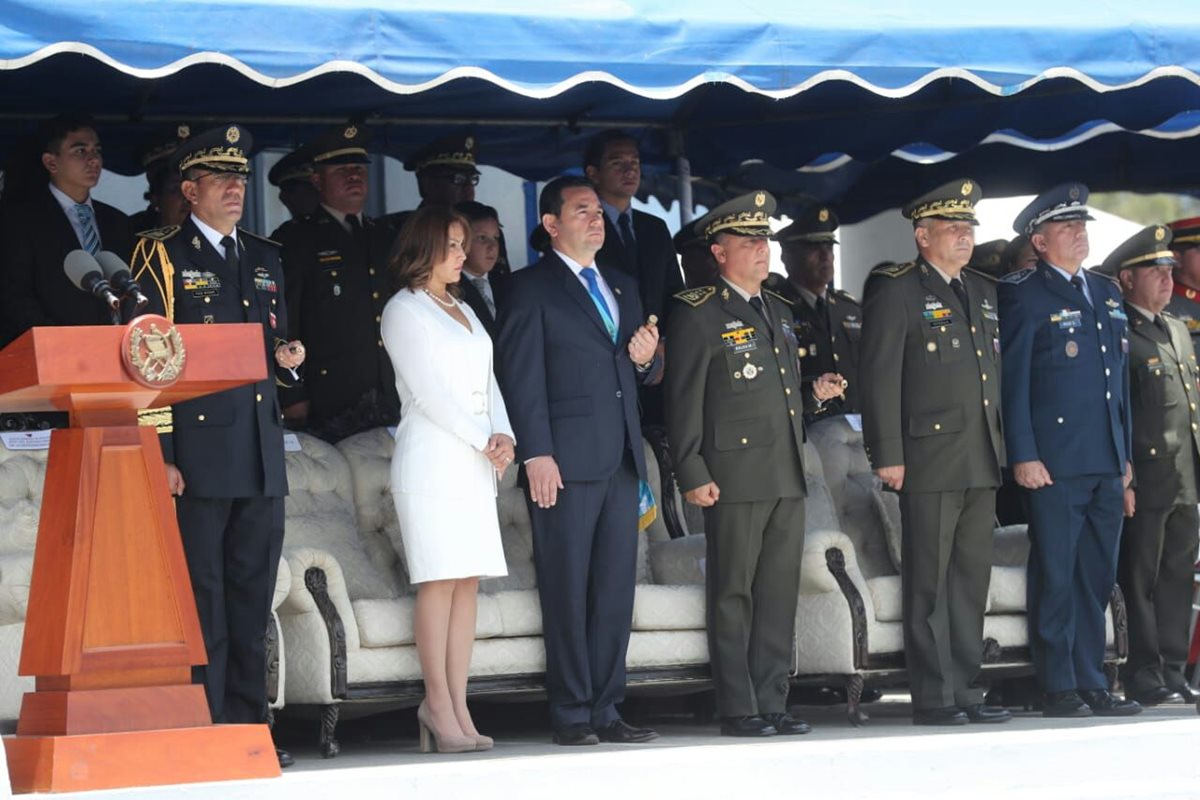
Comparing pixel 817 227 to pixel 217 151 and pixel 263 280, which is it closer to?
pixel 263 280

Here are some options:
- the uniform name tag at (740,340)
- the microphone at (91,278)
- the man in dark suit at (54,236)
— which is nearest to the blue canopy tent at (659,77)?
the man in dark suit at (54,236)

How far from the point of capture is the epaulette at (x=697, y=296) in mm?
7297

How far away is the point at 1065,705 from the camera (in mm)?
7723

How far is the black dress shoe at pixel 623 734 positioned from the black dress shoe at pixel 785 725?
0.45 metres

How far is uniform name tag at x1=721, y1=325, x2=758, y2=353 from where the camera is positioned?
23.8ft

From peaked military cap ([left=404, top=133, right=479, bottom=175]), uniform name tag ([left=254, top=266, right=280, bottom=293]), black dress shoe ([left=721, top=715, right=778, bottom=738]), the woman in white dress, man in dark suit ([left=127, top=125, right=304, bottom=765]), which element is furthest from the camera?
peaked military cap ([left=404, top=133, right=479, bottom=175])

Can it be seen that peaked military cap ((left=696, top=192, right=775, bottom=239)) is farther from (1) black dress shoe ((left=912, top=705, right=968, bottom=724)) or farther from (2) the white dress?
(1) black dress shoe ((left=912, top=705, right=968, bottom=724))

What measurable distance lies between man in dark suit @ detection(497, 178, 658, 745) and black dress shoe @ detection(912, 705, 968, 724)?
3.59 feet

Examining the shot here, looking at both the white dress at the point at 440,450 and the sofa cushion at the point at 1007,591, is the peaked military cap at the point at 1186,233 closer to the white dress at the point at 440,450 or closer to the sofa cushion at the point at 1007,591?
the sofa cushion at the point at 1007,591

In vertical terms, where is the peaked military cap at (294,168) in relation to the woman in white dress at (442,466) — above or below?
above

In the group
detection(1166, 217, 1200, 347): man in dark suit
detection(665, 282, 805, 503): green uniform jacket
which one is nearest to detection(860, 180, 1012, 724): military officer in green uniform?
detection(665, 282, 805, 503): green uniform jacket

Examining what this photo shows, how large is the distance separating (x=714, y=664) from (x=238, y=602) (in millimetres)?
1718

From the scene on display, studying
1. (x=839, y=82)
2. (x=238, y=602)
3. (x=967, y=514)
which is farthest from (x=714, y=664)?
(x=839, y=82)

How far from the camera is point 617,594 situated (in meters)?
7.04
